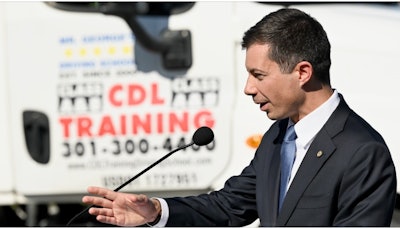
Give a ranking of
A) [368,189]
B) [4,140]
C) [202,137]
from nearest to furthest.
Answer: [368,189] → [202,137] → [4,140]

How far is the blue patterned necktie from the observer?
9.55 feet

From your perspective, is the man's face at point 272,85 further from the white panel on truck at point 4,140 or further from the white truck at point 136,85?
the white panel on truck at point 4,140

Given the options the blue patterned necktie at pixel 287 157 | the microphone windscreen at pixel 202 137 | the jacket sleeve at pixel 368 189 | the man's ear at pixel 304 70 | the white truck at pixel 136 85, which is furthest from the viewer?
the white truck at pixel 136 85

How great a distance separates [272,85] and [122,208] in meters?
0.54

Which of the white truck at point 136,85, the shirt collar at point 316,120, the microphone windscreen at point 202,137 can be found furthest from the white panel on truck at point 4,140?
the shirt collar at point 316,120

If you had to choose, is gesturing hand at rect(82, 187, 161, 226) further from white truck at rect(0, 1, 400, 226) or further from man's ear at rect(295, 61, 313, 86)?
white truck at rect(0, 1, 400, 226)

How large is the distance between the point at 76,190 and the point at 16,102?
0.49 m

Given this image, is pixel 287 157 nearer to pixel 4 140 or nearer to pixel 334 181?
pixel 334 181

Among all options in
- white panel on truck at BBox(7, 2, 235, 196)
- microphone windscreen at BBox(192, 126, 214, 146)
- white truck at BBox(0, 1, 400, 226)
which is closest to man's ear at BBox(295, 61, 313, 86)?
microphone windscreen at BBox(192, 126, 214, 146)

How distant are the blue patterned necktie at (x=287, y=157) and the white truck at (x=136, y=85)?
5.01 feet

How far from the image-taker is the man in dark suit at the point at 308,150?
2.72 meters

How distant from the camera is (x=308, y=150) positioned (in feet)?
9.39

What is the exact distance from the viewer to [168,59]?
15.3 ft

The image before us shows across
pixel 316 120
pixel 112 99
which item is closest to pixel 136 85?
pixel 112 99
